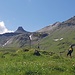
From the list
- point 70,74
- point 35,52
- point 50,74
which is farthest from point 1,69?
point 35,52

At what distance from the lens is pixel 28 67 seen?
19906mm

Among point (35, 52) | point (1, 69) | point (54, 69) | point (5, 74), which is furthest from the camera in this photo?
point (35, 52)

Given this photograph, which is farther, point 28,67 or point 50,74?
point 28,67

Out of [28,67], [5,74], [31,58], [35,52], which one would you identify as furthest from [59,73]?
[35,52]

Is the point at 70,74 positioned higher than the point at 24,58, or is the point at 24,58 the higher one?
the point at 24,58

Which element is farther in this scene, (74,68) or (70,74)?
(74,68)

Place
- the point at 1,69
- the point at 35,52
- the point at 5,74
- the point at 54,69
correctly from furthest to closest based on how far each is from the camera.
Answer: the point at 35,52 → the point at 54,69 → the point at 1,69 → the point at 5,74

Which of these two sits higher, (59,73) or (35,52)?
(35,52)

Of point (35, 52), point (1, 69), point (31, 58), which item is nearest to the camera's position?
point (1, 69)

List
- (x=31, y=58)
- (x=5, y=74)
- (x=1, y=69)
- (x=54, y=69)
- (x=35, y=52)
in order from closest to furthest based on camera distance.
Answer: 1. (x=5, y=74)
2. (x=1, y=69)
3. (x=54, y=69)
4. (x=31, y=58)
5. (x=35, y=52)

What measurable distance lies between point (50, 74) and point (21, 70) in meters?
2.20

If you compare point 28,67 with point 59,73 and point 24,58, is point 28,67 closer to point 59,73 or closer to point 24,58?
point 59,73

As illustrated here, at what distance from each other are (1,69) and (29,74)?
2415 mm

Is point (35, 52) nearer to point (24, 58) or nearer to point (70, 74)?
point (24, 58)
